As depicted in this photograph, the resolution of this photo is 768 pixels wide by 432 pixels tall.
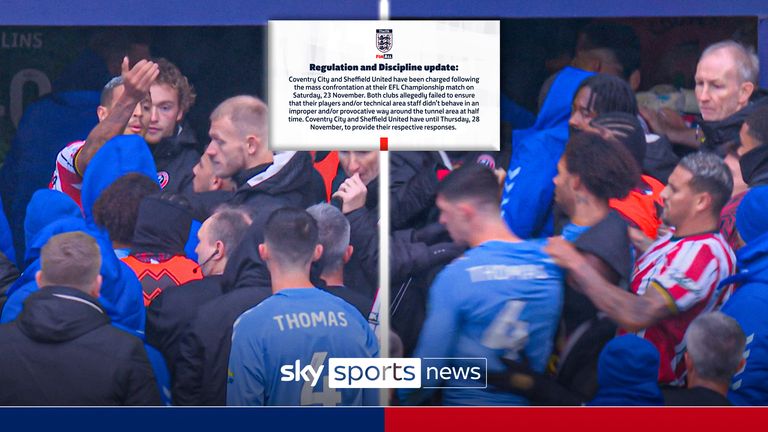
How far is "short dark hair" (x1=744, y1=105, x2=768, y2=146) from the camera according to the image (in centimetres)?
396

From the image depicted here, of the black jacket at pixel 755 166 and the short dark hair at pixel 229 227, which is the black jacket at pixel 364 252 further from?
the black jacket at pixel 755 166

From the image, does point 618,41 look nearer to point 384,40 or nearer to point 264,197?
point 384,40

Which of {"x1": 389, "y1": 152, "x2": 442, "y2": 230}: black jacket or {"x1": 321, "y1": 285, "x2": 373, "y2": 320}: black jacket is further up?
{"x1": 389, "y1": 152, "x2": 442, "y2": 230}: black jacket

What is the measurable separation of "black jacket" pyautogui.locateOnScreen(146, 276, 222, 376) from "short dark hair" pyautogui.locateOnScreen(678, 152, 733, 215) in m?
1.93

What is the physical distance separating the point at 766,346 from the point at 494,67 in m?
1.51

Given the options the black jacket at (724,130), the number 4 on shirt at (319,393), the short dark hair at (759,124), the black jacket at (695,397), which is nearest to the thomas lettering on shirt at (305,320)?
the number 4 on shirt at (319,393)

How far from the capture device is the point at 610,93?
3.97 metres

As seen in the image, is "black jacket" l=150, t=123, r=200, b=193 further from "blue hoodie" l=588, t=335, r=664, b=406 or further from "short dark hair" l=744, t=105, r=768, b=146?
"short dark hair" l=744, t=105, r=768, b=146

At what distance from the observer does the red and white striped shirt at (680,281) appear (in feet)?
12.9

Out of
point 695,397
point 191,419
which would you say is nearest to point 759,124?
point 695,397

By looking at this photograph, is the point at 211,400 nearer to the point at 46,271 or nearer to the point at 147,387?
the point at 147,387

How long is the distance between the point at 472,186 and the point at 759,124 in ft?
3.79

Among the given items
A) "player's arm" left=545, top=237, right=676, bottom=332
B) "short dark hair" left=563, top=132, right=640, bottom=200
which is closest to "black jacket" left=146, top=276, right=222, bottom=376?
"player's arm" left=545, top=237, right=676, bottom=332

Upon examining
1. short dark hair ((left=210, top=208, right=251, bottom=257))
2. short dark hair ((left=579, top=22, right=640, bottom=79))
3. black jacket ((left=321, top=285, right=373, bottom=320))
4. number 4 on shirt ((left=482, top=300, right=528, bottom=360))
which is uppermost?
short dark hair ((left=579, top=22, right=640, bottom=79))
